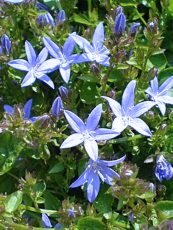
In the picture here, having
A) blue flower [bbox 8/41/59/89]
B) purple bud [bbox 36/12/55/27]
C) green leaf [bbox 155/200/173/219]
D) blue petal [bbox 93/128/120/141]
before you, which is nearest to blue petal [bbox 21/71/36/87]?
blue flower [bbox 8/41/59/89]

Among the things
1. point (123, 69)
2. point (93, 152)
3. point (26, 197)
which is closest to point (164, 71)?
point (123, 69)

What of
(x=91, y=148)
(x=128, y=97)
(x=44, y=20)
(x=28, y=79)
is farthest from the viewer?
(x=44, y=20)

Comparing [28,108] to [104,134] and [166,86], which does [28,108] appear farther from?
[166,86]

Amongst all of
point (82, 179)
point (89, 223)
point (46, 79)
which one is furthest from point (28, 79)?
point (89, 223)

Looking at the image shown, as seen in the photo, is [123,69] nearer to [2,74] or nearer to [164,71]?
[164,71]

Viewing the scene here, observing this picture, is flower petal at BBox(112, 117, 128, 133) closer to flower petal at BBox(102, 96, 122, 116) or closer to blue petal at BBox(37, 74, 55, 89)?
flower petal at BBox(102, 96, 122, 116)

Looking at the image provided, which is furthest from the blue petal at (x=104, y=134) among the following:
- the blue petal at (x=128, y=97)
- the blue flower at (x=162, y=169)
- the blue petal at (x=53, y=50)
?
the blue petal at (x=53, y=50)
